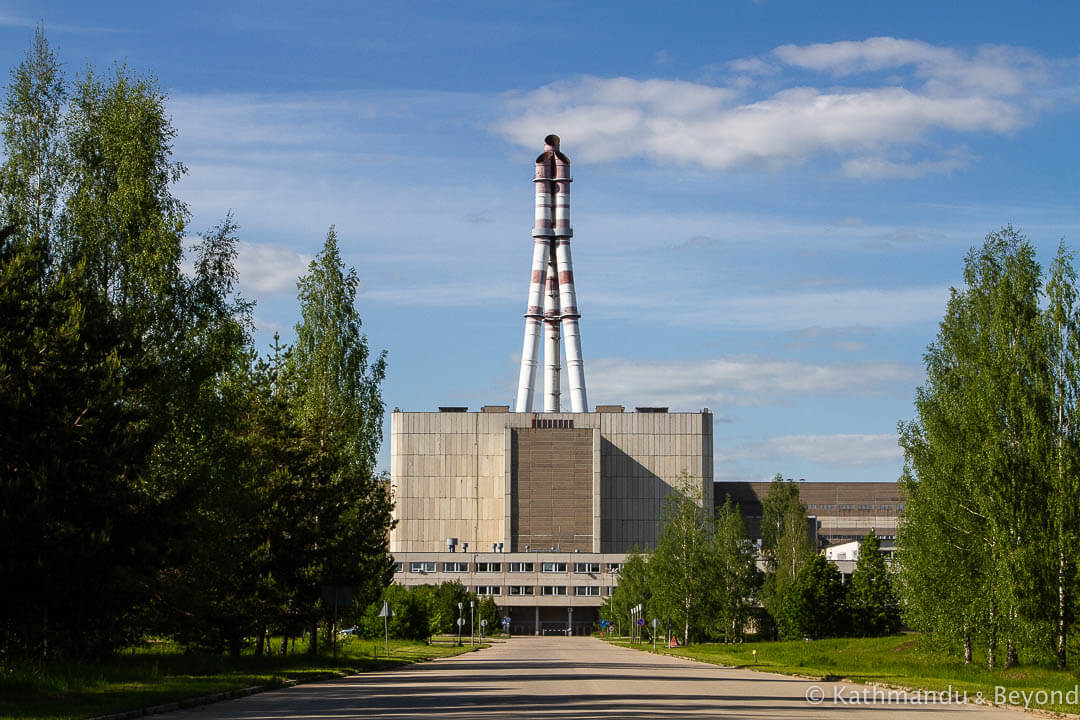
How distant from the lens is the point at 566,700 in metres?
24.8

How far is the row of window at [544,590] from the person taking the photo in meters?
149

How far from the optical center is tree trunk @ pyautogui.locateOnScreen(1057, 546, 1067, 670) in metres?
38.2

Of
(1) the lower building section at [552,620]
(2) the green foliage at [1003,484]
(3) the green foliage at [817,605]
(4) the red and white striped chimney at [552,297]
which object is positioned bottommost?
(1) the lower building section at [552,620]

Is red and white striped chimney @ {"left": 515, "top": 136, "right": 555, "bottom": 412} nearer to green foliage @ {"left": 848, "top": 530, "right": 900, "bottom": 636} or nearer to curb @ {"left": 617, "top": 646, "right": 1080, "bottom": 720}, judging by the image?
green foliage @ {"left": 848, "top": 530, "right": 900, "bottom": 636}

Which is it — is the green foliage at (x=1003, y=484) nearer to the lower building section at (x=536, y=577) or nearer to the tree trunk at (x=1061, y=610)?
the tree trunk at (x=1061, y=610)

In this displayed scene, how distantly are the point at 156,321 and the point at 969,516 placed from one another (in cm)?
2546

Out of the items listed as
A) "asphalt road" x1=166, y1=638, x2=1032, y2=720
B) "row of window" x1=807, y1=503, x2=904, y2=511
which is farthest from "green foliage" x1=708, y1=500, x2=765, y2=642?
"row of window" x1=807, y1=503, x2=904, y2=511

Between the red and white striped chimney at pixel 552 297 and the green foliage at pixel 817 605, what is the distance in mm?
72307

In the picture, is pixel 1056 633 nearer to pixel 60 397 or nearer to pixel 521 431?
pixel 60 397

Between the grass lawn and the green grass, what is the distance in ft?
46.4

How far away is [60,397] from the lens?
25875 mm

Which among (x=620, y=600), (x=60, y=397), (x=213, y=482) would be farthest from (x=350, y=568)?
(x=620, y=600)

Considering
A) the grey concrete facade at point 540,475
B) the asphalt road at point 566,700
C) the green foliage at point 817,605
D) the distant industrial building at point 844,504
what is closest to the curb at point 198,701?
the asphalt road at point 566,700

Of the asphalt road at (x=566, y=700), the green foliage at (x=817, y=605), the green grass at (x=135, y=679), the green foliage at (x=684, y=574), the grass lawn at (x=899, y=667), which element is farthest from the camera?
the green foliage at (x=817, y=605)
